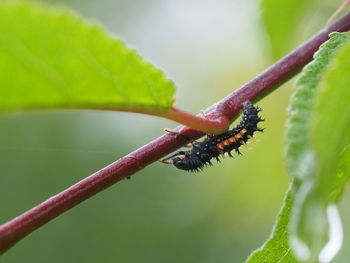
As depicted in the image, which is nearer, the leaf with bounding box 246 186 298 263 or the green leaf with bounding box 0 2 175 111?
the green leaf with bounding box 0 2 175 111

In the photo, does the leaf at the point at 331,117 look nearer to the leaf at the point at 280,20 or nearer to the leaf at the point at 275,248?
the leaf at the point at 275,248

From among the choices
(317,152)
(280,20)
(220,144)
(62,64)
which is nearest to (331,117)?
(317,152)

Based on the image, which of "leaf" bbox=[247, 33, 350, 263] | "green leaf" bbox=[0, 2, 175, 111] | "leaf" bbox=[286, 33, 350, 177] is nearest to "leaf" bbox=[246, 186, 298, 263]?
"leaf" bbox=[247, 33, 350, 263]

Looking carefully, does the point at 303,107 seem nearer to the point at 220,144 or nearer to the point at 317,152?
the point at 317,152

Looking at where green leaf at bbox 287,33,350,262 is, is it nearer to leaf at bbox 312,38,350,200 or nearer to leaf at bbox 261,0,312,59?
leaf at bbox 312,38,350,200

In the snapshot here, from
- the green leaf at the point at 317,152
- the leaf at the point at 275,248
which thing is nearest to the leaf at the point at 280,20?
the leaf at the point at 275,248

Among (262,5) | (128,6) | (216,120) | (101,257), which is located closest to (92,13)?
(128,6)
